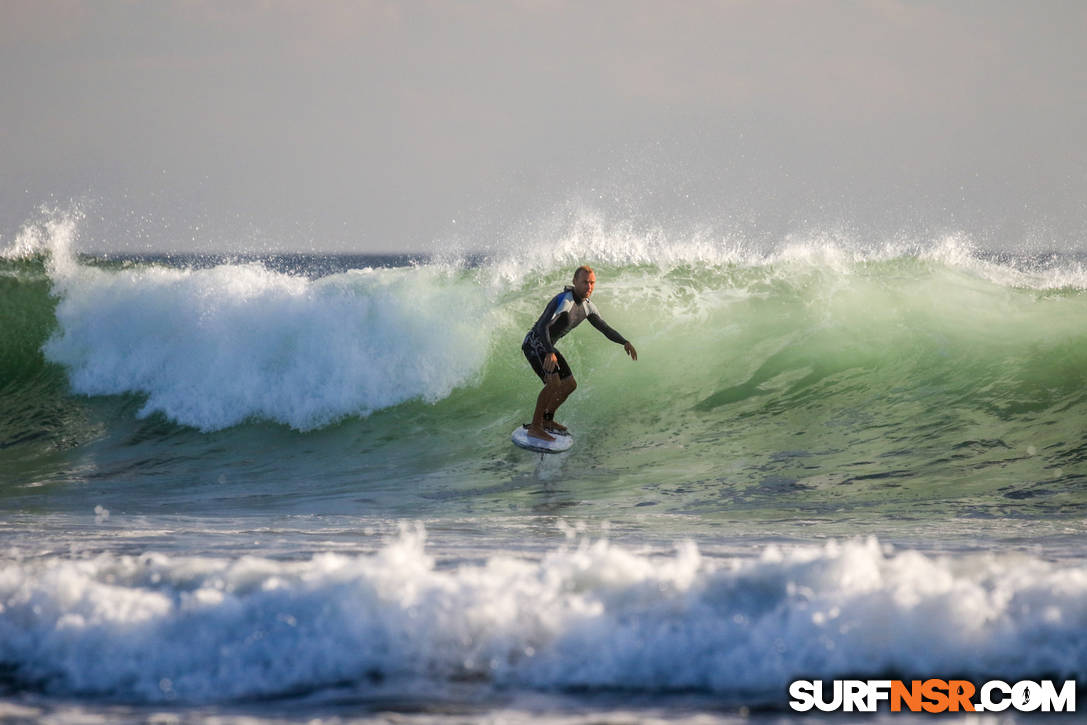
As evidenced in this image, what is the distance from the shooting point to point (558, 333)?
9141 mm

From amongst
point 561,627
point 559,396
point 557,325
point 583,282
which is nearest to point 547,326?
point 557,325

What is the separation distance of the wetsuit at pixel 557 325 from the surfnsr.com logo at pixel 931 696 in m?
5.29

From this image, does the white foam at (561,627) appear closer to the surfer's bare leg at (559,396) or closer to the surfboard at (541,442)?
the surfer's bare leg at (559,396)

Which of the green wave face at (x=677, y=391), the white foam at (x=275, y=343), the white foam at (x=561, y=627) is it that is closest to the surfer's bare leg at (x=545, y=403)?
the green wave face at (x=677, y=391)

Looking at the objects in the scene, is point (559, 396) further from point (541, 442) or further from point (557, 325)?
point (557, 325)

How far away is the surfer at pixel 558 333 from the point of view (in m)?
8.92

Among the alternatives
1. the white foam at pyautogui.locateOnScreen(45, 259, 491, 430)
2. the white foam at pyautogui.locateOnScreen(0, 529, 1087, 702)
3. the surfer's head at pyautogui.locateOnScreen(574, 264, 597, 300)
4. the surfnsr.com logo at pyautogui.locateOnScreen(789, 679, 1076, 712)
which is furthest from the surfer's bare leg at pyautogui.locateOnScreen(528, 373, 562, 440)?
the surfnsr.com logo at pyautogui.locateOnScreen(789, 679, 1076, 712)

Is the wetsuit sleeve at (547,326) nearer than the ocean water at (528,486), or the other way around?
the ocean water at (528,486)

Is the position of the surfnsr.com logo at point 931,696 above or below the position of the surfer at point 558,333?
below

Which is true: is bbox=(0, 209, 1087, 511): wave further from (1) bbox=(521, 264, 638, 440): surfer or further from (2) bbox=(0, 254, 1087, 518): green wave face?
(1) bbox=(521, 264, 638, 440): surfer

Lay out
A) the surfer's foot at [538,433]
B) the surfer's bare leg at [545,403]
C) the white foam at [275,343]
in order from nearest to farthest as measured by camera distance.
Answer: the surfer's bare leg at [545,403] → the surfer's foot at [538,433] → the white foam at [275,343]

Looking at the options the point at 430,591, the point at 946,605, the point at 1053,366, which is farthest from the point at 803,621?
the point at 1053,366

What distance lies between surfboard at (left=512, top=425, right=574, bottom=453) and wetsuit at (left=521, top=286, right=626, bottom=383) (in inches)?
27.2

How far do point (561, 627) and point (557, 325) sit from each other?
16.7 ft
